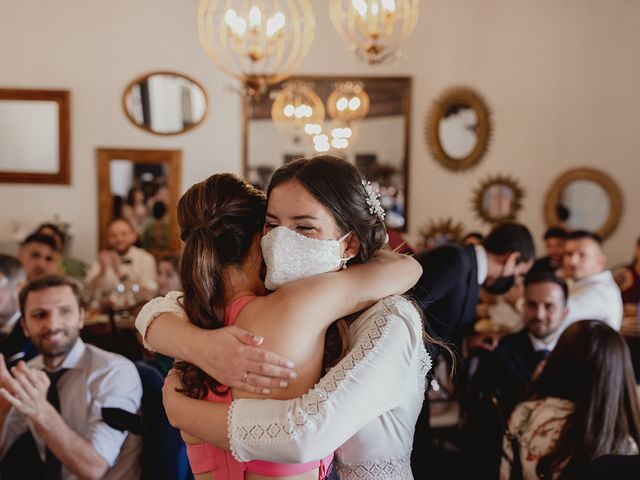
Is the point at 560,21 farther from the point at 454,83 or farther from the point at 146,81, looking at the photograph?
the point at 146,81

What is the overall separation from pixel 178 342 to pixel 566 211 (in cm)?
563

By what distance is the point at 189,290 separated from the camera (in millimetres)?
1427

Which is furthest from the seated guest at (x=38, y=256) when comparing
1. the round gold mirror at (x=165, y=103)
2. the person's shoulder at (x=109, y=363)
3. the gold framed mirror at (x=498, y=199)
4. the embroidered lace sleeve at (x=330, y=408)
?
the embroidered lace sleeve at (x=330, y=408)

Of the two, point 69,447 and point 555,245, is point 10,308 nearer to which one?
point 69,447

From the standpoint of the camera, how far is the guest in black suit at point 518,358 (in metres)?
3.13

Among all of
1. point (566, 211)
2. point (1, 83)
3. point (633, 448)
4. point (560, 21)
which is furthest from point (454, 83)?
point (633, 448)

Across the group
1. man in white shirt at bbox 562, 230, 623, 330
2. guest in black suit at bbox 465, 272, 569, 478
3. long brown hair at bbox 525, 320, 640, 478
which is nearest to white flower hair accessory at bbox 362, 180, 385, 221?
long brown hair at bbox 525, 320, 640, 478

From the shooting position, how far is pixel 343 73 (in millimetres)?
7020

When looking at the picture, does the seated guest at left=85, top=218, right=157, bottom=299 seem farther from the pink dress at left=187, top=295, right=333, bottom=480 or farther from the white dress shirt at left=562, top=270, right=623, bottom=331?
the pink dress at left=187, top=295, right=333, bottom=480

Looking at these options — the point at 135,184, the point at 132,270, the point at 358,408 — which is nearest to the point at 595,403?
the point at 358,408

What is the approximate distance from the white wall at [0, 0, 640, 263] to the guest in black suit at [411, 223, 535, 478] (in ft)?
13.3

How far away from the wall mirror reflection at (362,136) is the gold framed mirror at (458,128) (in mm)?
304

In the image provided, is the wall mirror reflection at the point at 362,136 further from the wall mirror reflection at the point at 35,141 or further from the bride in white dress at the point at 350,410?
the bride in white dress at the point at 350,410

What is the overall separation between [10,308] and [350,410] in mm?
2668
